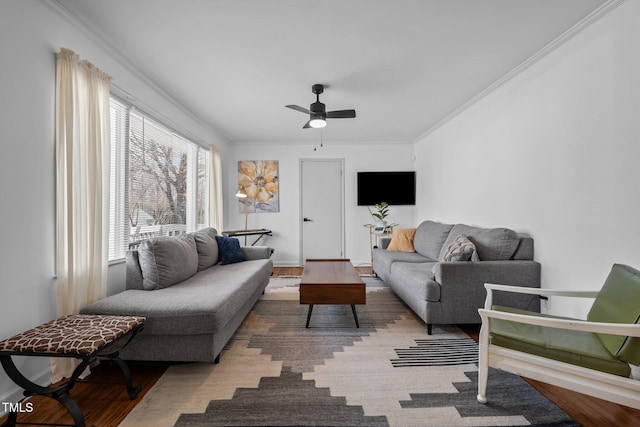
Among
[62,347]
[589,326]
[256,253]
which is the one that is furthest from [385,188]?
[62,347]

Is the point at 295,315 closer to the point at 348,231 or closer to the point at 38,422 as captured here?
the point at 38,422

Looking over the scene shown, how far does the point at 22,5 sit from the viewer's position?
1706 millimetres

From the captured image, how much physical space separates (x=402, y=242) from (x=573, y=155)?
8.11ft

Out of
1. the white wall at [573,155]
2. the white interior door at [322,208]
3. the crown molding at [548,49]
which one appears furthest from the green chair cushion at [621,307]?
the white interior door at [322,208]

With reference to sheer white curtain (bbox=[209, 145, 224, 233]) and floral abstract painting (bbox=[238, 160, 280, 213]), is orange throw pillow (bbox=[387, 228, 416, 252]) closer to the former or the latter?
floral abstract painting (bbox=[238, 160, 280, 213])

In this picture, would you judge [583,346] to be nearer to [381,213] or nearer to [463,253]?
[463,253]

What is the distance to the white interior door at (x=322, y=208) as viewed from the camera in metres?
5.62

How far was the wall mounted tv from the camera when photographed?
5559mm

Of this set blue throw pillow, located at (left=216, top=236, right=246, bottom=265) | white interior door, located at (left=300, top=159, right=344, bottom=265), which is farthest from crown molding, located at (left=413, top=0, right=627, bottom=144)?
blue throw pillow, located at (left=216, top=236, right=246, bottom=265)

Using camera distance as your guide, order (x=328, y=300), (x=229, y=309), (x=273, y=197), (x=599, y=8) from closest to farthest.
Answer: (x=599, y=8) < (x=229, y=309) < (x=328, y=300) < (x=273, y=197)

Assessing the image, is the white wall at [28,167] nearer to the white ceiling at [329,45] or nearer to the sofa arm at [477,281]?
the white ceiling at [329,45]

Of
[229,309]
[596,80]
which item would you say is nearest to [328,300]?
[229,309]

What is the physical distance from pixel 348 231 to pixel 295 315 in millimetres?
2875

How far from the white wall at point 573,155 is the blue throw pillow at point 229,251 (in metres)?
3.09
